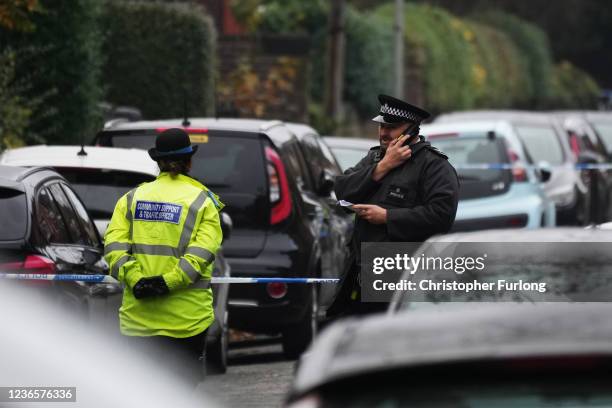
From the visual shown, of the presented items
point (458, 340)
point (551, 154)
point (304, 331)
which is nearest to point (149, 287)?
point (304, 331)

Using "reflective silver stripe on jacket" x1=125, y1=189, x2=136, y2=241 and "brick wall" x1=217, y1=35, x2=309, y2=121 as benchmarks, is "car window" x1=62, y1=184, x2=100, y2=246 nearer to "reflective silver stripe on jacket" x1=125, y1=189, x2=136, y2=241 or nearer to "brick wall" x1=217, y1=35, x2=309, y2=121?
"reflective silver stripe on jacket" x1=125, y1=189, x2=136, y2=241

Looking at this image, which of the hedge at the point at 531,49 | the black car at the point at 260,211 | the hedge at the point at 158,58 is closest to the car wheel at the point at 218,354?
the black car at the point at 260,211

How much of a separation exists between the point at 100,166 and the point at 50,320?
2601mm

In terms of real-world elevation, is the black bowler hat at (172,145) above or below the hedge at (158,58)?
above

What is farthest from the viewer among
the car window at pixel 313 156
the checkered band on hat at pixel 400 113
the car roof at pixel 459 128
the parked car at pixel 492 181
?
the car roof at pixel 459 128

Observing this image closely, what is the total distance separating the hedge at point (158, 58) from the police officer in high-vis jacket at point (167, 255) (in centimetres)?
1434

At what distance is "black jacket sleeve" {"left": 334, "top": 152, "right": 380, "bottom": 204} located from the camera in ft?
26.6

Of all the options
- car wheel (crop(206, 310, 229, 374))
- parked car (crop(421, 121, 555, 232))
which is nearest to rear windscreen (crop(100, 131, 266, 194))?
car wheel (crop(206, 310, 229, 374))

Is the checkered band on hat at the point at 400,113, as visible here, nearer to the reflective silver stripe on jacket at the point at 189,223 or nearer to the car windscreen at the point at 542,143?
the reflective silver stripe on jacket at the point at 189,223

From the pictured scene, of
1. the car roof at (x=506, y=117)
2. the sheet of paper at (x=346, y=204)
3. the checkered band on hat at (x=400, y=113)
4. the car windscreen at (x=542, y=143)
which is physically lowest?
the car windscreen at (x=542, y=143)

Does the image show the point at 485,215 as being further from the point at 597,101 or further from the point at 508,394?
the point at 597,101

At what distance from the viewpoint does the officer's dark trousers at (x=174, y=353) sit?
803 cm

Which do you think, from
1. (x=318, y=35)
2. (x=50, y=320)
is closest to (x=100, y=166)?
(x=50, y=320)

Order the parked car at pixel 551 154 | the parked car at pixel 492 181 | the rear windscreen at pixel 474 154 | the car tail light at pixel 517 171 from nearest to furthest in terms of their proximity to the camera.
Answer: the parked car at pixel 492 181 → the car tail light at pixel 517 171 → the rear windscreen at pixel 474 154 → the parked car at pixel 551 154
